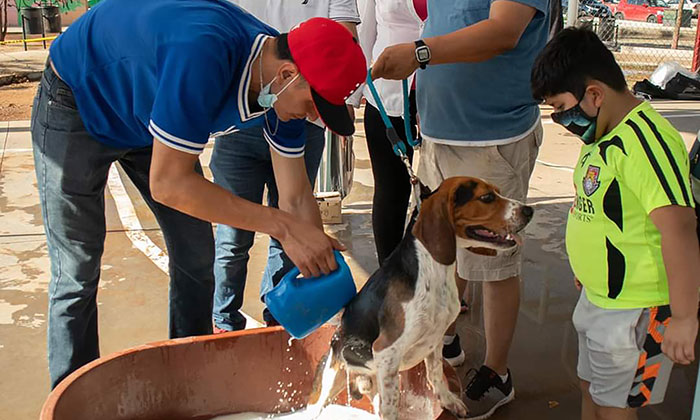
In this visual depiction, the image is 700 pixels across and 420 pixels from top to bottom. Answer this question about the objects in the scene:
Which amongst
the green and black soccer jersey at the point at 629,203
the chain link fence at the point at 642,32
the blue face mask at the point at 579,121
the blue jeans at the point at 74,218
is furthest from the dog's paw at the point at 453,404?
the chain link fence at the point at 642,32

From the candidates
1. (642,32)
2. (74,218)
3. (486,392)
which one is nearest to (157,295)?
(74,218)

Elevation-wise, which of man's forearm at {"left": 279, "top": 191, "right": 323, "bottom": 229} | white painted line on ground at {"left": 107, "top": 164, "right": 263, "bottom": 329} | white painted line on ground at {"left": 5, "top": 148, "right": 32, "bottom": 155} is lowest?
white painted line on ground at {"left": 5, "top": 148, "right": 32, "bottom": 155}

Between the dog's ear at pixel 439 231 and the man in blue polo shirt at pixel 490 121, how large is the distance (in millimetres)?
500

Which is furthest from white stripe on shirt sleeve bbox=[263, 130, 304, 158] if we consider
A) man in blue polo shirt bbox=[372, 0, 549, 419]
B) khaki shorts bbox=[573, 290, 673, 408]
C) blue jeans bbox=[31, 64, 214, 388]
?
khaki shorts bbox=[573, 290, 673, 408]

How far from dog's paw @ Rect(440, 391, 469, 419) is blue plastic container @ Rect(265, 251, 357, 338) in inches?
21.5

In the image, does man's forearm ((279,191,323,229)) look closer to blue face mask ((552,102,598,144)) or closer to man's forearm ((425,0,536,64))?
man's forearm ((425,0,536,64))

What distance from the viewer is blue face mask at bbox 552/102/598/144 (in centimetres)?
232

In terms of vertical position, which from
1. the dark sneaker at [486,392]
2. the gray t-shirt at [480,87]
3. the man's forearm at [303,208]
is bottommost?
the dark sneaker at [486,392]

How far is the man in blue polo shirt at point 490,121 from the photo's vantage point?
2.65 meters

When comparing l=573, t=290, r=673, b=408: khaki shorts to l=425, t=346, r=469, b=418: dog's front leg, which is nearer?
l=573, t=290, r=673, b=408: khaki shorts

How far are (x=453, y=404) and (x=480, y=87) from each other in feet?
3.91

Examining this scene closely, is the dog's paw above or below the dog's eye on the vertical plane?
below

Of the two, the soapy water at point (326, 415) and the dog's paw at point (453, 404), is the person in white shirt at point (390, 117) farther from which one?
the dog's paw at point (453, 404)

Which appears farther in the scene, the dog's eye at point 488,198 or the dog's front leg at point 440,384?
the dog's front leg at point 440,384
